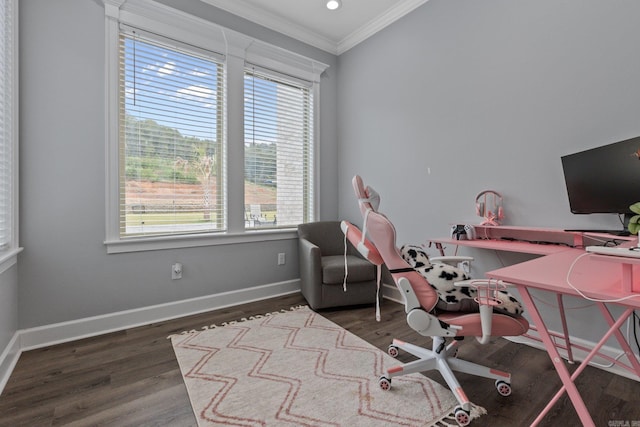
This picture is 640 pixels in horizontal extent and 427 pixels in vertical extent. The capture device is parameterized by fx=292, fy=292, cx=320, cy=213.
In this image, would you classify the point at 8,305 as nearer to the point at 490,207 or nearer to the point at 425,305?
the point at 425,305

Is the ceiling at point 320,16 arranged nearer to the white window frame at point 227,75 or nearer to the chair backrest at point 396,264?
the white window frame at point 227,75

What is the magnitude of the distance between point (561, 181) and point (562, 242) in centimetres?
41

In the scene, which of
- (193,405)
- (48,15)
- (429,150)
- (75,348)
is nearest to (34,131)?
(48,15)

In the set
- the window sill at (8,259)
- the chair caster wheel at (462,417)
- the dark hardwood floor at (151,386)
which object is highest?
the window sill at (8,259)

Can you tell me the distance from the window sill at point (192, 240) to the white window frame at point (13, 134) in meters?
0.52

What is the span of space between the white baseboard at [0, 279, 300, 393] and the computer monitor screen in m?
2.65

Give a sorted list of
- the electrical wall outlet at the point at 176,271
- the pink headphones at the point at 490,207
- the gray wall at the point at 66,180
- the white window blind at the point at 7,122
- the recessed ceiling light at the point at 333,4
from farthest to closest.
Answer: the recessed ceiling light at the point at 333,4 < the electrical wall outlet at the point at 176,271 < the pink headphones at the point at 490,207 < the gray wall at the point at 66,180 < the white window blind at the point at 7,122

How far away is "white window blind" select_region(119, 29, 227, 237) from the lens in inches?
95.3

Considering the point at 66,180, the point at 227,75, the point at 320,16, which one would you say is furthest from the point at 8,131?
the point at 320,16

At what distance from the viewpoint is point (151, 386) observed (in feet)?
5.41

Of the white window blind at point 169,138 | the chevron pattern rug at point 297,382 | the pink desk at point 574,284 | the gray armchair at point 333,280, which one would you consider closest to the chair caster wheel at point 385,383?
the chevron pattern rug at point 297,382

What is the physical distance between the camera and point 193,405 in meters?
1.49

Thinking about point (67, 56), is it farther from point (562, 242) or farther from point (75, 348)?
point (562, 242)

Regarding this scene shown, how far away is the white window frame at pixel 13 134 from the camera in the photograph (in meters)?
1.85
